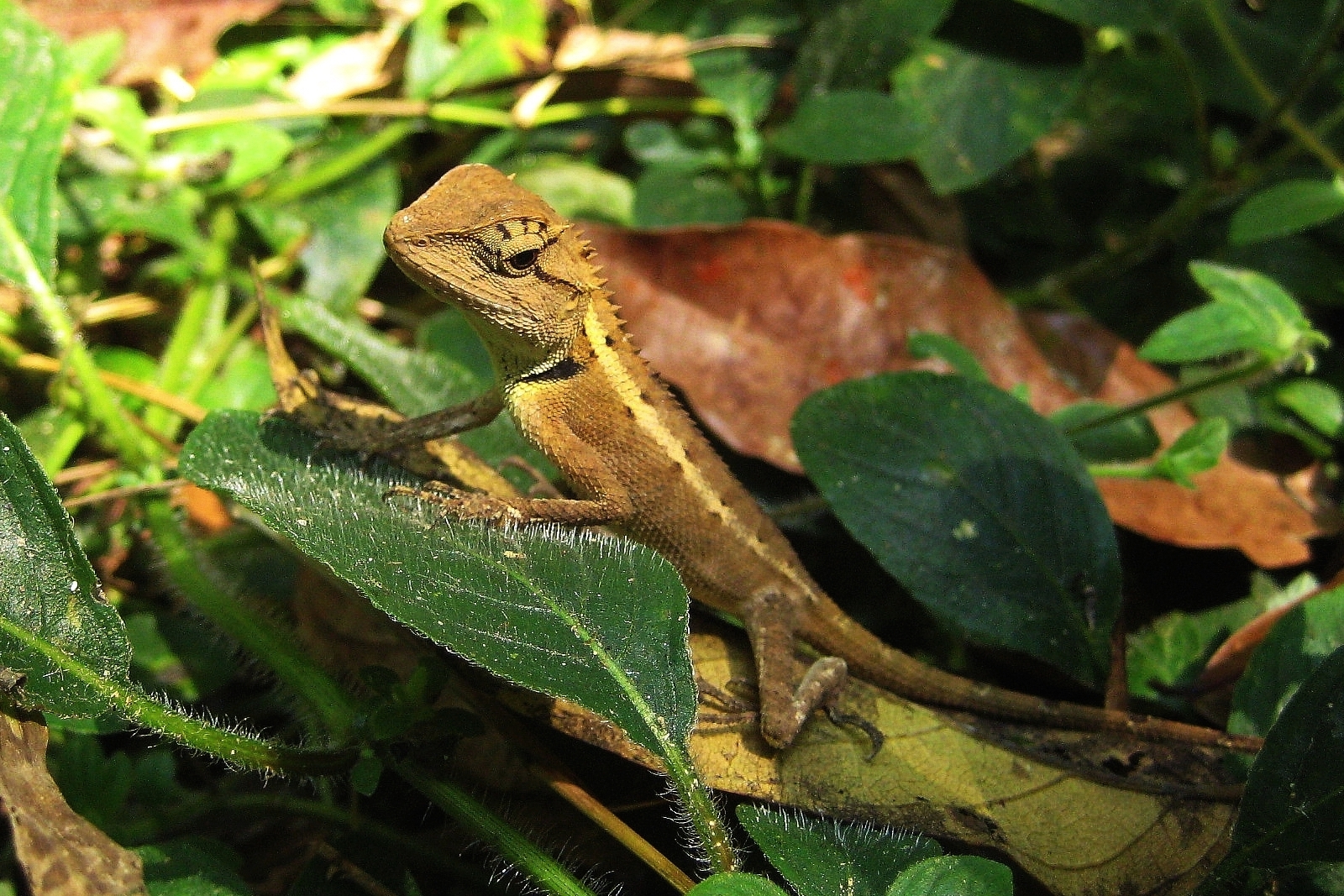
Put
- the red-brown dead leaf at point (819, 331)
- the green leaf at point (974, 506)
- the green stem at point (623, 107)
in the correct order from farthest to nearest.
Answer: the green stem at point (623, 107), the red-brown dead leaf at point (819, 331), the green leaf at point (974, 506)

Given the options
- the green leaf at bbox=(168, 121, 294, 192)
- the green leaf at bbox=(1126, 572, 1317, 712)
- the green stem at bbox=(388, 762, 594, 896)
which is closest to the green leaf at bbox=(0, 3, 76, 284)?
the green leaf at bbox=(168, 121, 294, 192)

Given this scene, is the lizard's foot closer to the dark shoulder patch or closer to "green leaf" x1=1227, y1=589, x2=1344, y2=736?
the dark shoulder patch

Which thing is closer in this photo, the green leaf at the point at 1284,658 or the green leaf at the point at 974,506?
the green leaf at the point at 1284,658

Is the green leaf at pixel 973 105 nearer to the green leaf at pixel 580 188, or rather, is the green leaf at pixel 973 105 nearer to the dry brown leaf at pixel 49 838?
the green leaf at pixel 580 188

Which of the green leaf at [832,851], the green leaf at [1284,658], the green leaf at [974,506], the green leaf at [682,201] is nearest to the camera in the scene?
the green leaf at [832,851]

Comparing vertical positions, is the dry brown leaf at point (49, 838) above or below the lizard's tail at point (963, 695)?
above

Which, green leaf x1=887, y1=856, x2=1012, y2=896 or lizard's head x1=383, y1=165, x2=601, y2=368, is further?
lizard's head x1=383, y1=165, x2=601, y2=368

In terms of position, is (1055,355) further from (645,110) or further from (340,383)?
(340,383)

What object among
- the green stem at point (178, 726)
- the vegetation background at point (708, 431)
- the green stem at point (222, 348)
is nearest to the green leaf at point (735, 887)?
the vegetation background at point (708, 431)
